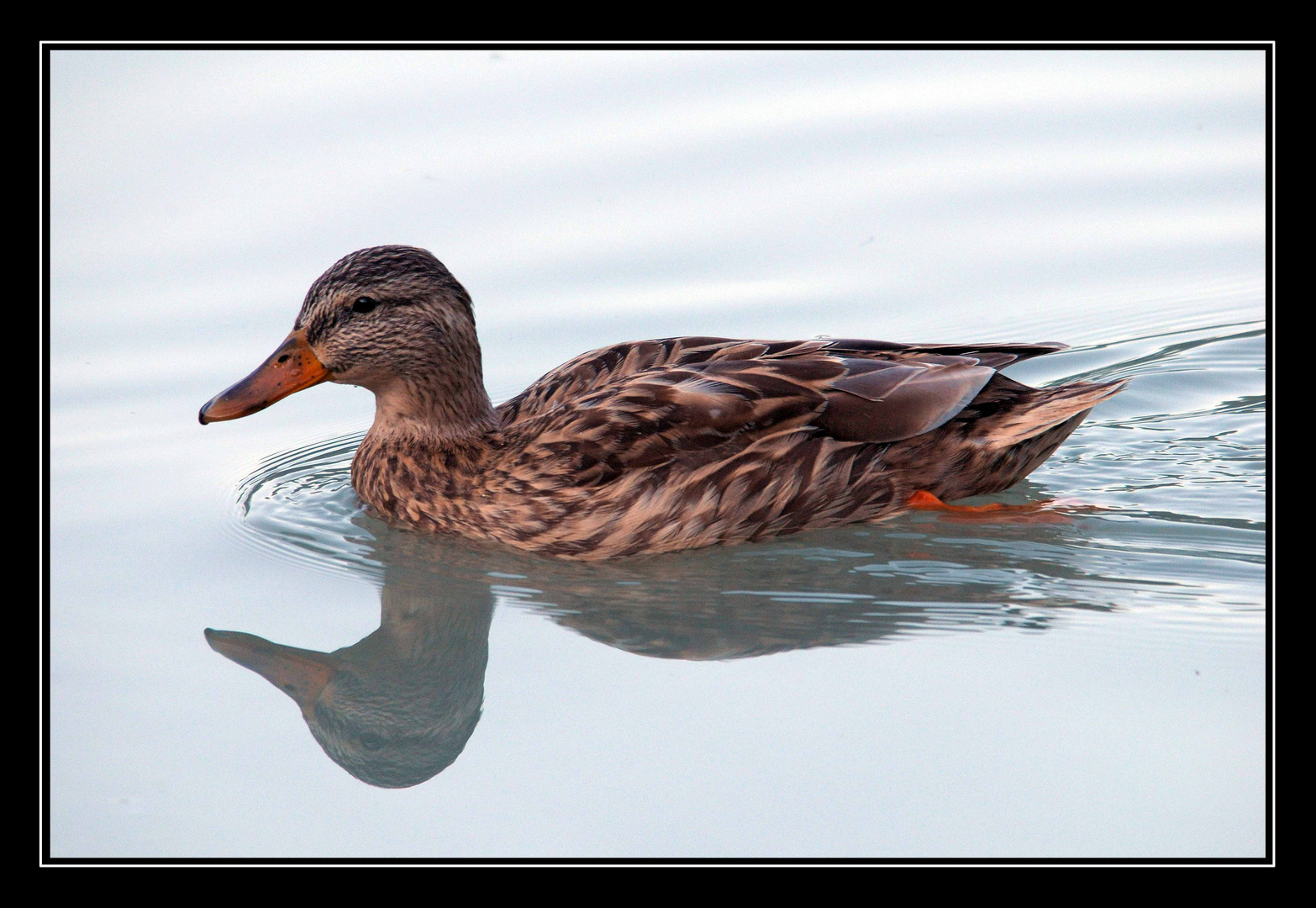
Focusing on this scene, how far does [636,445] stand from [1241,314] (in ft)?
14.0

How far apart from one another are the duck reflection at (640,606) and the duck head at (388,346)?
645 mm

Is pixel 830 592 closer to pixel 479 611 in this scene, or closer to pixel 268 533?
pixel 479 611

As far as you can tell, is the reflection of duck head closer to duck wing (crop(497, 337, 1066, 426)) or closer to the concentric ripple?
the concentric ripple

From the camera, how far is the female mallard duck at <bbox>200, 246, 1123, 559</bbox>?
6.99 m

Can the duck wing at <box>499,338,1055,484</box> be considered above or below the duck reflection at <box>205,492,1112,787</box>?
above

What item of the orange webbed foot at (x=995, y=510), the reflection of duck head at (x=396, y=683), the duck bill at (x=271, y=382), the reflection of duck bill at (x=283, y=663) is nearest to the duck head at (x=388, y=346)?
the duck bill at (x=271, y=382)

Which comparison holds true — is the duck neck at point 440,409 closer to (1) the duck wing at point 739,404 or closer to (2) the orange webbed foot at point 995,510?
(1) the duck wing at point 739,404

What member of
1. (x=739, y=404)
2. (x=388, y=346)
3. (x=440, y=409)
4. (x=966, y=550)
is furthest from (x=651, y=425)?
(x=966, y=550)

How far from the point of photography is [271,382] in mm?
7109

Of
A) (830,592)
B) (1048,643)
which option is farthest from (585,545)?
(1048,643)

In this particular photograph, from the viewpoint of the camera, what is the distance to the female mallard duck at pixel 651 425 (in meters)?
6.99

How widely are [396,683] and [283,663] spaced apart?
0.47m

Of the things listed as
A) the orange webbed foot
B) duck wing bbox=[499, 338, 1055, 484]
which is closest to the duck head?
duck wing bbox=[499, 338, 1055, 484]

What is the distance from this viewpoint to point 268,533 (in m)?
7.37
